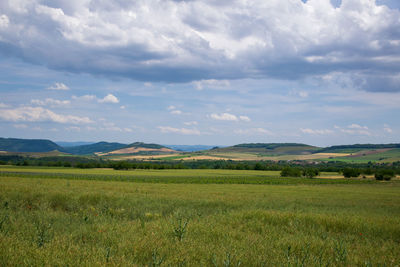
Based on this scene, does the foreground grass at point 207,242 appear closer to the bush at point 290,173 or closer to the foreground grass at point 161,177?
the foreground grass at point 161,177

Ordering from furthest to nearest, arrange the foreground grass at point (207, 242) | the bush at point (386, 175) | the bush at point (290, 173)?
1. the bush at point (290, 173)
2. the bush at point (386, 175)
3. the foreground grass at point (207, 242)

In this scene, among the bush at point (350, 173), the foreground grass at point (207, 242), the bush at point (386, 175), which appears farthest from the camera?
the bush at point (350, 173)

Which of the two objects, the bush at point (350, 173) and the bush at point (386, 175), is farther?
the bush at point (350, 173)

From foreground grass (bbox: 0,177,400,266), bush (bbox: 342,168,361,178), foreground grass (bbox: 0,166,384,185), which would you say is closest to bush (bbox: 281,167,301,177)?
foreground grass (bbox: 0,166,384,185)

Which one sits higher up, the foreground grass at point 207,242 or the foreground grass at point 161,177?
the foreground grass at point 207,242

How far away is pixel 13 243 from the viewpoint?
25.6 ft

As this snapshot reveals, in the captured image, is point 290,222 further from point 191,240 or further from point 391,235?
point 191,240

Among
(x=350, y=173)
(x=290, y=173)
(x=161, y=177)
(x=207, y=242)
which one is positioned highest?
(x=207, y=242)

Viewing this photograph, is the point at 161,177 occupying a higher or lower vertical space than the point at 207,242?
lower

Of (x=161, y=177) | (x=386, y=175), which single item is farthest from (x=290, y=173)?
(x=161, y=177)

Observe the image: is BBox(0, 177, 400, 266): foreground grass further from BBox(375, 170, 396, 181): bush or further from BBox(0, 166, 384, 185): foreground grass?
BBox(375, 170, 396, 181): bush

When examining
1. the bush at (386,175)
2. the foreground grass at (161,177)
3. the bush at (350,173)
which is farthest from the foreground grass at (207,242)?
the bush at (350,173)

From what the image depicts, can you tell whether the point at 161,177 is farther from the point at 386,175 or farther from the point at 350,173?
the point at 386,175

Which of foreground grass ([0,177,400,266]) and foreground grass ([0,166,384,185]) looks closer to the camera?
foreground grass ([0,177,400,266])
